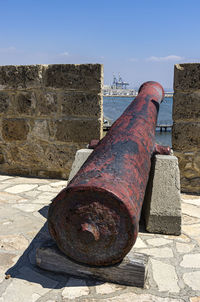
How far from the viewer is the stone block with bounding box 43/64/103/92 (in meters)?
4.21

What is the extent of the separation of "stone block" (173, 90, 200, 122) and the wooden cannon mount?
194cm

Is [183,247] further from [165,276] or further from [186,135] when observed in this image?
[186,135]

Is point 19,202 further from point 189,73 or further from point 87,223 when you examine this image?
point 189,73

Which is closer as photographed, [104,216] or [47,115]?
[104,216]

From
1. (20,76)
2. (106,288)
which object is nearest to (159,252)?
(106,288)

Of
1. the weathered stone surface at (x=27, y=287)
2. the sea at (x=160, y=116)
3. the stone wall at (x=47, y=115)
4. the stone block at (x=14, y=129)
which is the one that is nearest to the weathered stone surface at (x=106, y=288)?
the weathered stone surface at (x=27, y=287)

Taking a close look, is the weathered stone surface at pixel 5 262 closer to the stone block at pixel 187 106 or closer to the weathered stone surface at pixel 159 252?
the weathered stone surface at pixel 159 252

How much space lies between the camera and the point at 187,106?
4062mm

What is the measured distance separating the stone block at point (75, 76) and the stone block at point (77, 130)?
0.44 m

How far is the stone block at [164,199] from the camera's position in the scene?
9.33 feet

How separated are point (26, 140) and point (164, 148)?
2.30 meters

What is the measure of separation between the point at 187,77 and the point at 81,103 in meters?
1.40

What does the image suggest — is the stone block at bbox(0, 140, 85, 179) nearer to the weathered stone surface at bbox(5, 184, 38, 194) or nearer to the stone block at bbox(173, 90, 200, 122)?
the weathered stone surface at bbox(5, 184, 38, 194)

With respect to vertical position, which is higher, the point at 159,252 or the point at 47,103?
the point at 47,103
